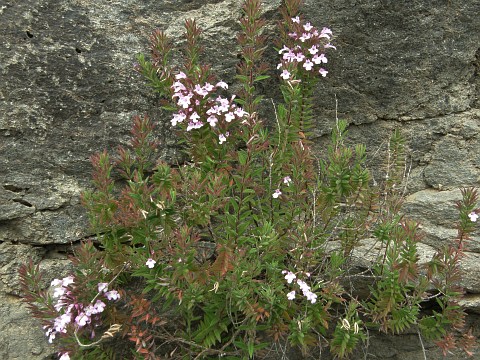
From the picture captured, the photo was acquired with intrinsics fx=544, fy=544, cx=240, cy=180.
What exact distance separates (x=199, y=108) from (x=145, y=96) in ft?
2.02

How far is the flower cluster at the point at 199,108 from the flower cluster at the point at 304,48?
516 mm

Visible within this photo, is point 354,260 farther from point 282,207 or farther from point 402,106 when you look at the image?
point 402,106

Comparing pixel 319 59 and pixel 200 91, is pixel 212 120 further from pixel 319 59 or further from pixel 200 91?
pixel 319 59

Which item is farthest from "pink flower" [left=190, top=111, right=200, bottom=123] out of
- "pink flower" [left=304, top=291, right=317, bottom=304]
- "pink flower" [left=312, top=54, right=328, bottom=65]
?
"pink flower" [left=304, top=291, right=317, bottom=304]

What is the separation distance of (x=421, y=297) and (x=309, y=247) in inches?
29.0

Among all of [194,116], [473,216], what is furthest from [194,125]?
[473,216]

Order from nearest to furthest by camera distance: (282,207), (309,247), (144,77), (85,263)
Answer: (85,263) → (309,247) → (282,207) → (144,77)

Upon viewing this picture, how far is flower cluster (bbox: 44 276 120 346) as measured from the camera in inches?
126

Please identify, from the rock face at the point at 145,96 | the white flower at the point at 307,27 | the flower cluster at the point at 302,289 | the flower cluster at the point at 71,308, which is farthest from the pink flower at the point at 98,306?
the white flower at the point at 307,27

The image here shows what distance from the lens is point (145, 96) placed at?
13.1 ft

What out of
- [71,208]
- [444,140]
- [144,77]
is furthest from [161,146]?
[444,140]

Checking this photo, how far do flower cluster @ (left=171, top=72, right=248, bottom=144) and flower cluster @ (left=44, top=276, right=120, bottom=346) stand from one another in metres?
1.15

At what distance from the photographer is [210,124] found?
354 cm

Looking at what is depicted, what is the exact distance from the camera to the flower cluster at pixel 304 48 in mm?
3777
